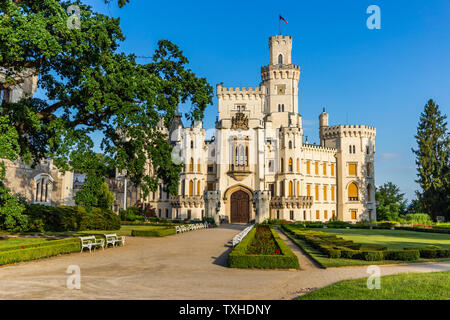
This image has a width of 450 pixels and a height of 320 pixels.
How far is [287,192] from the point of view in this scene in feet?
188

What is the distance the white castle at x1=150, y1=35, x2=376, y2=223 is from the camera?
57.9 metres

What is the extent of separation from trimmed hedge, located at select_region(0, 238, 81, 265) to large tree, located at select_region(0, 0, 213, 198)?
368 cm

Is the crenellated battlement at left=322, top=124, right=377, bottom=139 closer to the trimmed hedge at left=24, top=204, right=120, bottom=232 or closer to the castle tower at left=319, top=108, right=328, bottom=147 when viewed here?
the castle tower at left=319, top=108, right=328, bottom=147

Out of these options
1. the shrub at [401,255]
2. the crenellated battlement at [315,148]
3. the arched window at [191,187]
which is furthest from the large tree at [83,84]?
the crenellated battlement at [315,148]

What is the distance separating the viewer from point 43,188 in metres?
34.3

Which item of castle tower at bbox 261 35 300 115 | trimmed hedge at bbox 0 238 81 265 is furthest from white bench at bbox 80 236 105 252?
castle tower at bbox 261 35 300 115

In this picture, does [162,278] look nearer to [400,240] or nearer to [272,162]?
[400,240]

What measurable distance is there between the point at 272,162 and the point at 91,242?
1724 inches

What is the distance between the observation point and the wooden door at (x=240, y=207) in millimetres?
58000

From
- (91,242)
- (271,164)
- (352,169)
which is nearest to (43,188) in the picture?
(91,242)

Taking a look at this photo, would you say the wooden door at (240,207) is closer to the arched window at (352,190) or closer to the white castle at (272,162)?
the white castle at (272,162)
